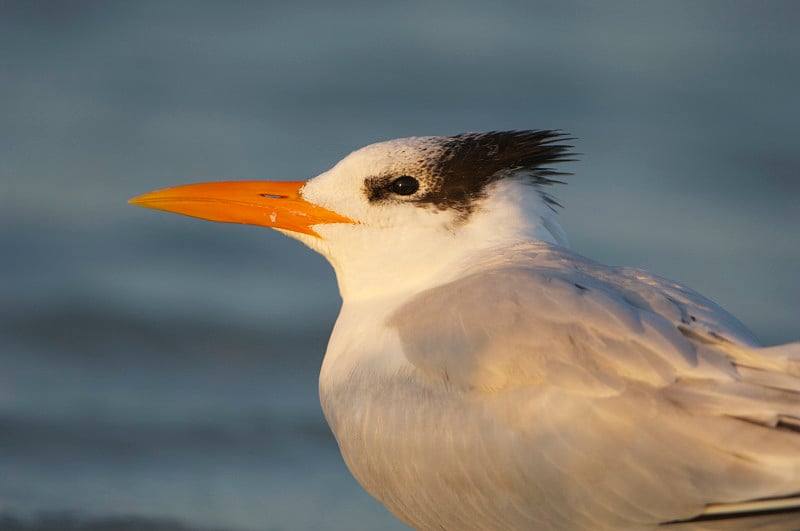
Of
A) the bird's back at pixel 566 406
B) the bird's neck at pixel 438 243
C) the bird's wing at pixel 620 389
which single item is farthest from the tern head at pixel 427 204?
the bird's wing at pixel 620 389

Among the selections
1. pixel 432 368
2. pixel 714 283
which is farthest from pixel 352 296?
pixel 714 283

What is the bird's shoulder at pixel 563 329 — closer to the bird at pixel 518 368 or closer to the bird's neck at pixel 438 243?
the bird at pixel 518 368

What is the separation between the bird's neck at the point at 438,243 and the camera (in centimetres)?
584

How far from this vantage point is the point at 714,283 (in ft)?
30.0

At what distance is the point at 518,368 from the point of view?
4.82 metres

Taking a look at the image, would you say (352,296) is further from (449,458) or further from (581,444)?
(581,444)

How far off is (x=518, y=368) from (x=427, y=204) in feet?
4.22

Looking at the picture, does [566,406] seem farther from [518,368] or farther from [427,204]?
[427,204]

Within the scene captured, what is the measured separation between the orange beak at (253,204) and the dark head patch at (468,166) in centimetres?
31

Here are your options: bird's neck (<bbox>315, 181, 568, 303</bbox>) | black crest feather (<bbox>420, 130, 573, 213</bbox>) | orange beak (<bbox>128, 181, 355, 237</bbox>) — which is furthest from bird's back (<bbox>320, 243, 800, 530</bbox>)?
orange beak (<bbox>128, 181, 355, 237</bbox>)

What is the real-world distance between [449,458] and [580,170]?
5.44m

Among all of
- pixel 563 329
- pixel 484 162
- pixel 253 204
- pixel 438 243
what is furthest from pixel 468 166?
pixel 563 329

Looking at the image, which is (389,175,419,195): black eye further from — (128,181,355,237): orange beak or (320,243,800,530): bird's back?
(320,243,800,530): bird's back

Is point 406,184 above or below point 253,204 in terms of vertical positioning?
above
